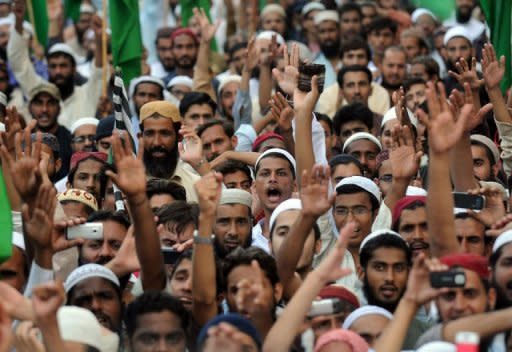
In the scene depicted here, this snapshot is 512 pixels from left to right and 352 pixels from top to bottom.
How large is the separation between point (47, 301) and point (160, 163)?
401cm

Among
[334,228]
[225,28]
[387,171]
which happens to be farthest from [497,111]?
[225,28]

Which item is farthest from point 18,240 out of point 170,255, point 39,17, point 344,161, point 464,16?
point 464,16

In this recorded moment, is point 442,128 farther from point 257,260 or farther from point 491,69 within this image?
point 491,69

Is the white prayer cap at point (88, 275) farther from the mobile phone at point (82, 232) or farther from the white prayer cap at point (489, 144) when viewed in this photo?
the white prayer cap at point (489, 144)

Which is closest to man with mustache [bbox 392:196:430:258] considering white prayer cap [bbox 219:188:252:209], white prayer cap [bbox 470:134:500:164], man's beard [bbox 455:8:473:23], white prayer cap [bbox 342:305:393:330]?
white prayer cap [bbox 219:188:252:209]

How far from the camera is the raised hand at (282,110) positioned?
10.3 m

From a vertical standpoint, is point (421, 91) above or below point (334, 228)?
above

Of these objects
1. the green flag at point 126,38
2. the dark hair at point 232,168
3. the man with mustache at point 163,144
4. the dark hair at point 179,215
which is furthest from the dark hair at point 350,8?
the dark hair at point 179,215

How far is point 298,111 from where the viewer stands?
904cm

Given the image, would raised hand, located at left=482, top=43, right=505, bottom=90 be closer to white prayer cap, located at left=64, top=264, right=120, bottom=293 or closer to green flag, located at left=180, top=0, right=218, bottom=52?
white prayer cap, located at left=64, top=264, right=120, bottom=293

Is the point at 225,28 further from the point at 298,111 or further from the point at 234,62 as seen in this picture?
the point at 298,111

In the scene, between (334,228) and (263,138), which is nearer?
(334,228)

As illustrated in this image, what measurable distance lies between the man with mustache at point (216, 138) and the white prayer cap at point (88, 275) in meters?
3.46

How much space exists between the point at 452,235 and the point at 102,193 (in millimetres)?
3534
